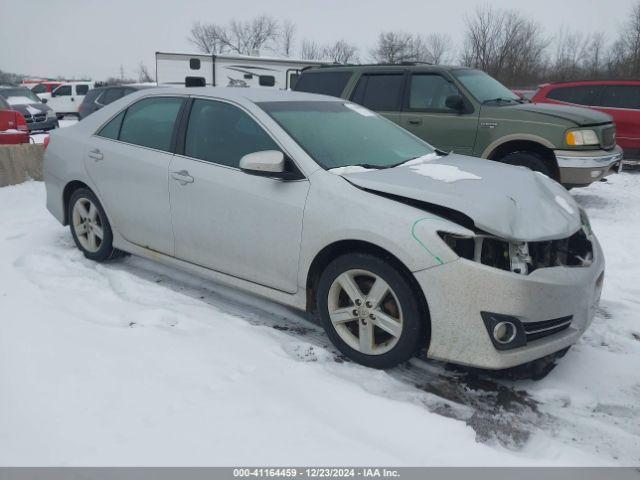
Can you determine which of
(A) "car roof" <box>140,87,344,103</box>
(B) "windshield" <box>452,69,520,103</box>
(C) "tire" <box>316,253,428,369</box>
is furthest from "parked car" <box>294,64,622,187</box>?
(C) "tire" <box>316,253,428,369</box>

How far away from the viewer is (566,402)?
2.88 meters

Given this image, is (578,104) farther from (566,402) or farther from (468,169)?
(566,402)

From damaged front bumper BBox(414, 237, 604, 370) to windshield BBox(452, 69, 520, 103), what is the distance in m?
4.87

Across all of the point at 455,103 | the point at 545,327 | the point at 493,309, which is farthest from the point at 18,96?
the point at 545,327

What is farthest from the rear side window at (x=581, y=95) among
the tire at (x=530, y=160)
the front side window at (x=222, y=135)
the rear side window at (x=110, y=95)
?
the rear side window at (x=110, y=95)

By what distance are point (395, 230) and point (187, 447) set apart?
1.48 metres

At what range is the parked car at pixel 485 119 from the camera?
6.72 m

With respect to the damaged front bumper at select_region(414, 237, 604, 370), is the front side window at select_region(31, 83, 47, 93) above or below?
above

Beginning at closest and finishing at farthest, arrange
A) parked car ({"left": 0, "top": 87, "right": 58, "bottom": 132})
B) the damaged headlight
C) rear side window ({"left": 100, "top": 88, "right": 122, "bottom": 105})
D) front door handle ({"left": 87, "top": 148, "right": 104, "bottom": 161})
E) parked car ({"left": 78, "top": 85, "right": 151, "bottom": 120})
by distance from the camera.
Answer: the damaged headlight < front door handle ({"left": 87, "top": 148, "right": 104, "bottom": 161}) < parked car ({"left": 78, "top": 85, "right": 151, "bottom": 120}) < rear side window ({"left": 100, "top": 88, "right": 122, "bottom": 105}) < parked car ({"left": 0, "top": 87, "right": 58, "bottom": 132})

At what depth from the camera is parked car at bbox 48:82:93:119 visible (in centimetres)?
2655

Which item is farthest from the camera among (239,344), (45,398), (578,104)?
(578,104)

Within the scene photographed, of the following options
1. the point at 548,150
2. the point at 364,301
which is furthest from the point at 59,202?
the point at 548,150

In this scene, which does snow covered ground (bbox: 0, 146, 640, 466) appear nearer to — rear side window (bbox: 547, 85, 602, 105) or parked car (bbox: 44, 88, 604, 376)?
parked car (bbox: 44, 88, 604, 376)
